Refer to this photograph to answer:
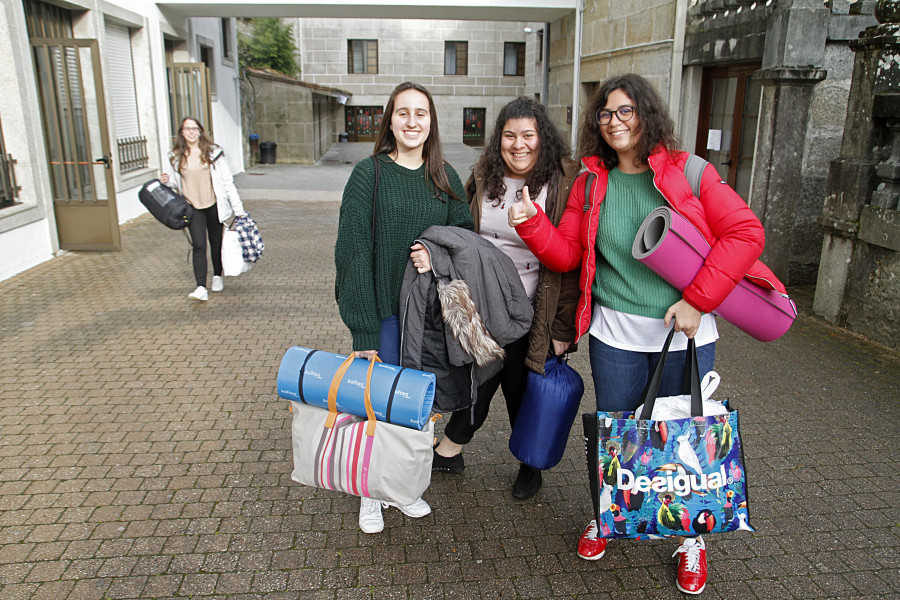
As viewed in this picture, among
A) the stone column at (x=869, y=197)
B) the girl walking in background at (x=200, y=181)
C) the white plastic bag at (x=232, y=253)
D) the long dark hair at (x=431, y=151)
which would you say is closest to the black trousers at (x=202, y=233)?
the girl walking in background at (x=200, y=181)

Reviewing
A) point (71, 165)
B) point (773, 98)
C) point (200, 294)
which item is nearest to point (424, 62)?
point (71, 165)

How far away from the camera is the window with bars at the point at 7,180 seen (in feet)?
26.0

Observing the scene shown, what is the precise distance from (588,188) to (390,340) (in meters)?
1.10

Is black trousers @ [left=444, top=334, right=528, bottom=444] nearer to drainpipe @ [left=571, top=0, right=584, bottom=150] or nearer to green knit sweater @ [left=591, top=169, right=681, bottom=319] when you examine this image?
green knit sweater @ [left=591, top=169, right=681, bottom=319]

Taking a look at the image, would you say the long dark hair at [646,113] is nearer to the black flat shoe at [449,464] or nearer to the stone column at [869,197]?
the black flat shoe at [449,464]

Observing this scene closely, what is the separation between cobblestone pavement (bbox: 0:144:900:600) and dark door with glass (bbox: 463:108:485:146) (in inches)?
1213

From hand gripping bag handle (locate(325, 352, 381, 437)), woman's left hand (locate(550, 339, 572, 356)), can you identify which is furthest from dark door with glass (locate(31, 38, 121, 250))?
woman's left hand (locate(550, 339, 572, 356))

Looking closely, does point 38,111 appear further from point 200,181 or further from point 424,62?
point 424,62

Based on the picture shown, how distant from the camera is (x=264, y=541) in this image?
126 inches

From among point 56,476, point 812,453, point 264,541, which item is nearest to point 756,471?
point 812,453

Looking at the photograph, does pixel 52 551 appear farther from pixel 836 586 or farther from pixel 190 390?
pixel 836 586

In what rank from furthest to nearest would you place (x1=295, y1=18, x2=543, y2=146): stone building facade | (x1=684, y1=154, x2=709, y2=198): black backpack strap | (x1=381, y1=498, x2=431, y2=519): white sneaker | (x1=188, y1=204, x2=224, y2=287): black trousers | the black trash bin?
(x1=295, y1=18, x2=543, y2=146): stone building facade, the black trash bin, (x1=188, y1=204, x2=224, y2=287): black trousers, (x1=381, y1=498, x2=431, y2=519): white sneaker, (x1=684, y1=154, x2=709, y2=198): black backpack strap

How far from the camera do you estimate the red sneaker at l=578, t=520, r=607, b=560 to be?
122 inches

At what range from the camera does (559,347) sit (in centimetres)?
323
